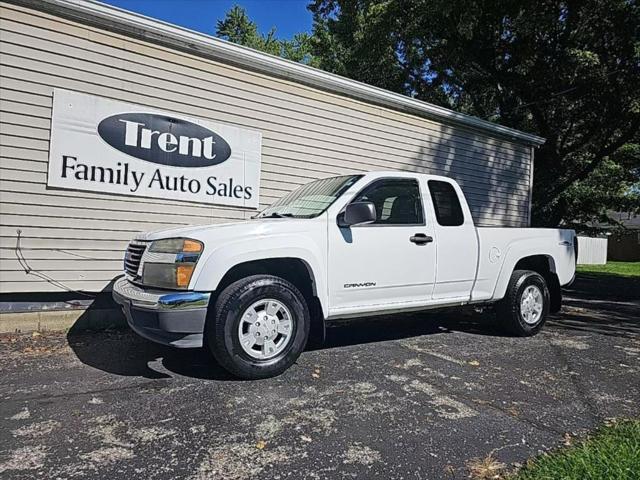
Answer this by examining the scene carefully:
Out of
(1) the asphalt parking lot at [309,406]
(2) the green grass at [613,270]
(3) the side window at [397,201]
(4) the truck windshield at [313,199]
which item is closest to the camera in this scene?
(1) the asphalt parking lot at [309,406]

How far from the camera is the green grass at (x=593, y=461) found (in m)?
2.46

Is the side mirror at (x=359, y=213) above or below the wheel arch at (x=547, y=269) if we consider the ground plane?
above

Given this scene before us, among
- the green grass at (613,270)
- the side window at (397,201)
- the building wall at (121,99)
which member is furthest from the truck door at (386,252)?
the green grass at (613,270)

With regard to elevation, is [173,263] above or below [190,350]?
above

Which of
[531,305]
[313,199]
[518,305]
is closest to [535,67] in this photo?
[531,305]

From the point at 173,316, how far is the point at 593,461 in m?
2.93

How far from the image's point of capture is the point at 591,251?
2539 centimetres

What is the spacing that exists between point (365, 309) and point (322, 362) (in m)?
0.67

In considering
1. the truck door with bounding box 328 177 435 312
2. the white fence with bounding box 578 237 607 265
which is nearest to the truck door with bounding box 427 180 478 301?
the truck door with bounding box 328 177 435 312

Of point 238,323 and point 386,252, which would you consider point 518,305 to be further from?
point 238,323

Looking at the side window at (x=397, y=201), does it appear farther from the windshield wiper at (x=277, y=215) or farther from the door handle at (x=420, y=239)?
the windshield wiper at (x=277, y=215)

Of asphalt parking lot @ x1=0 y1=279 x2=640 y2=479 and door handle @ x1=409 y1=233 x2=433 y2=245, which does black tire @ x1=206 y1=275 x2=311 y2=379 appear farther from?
door handle @ x1=409 y1=233 x2=433 y2=245

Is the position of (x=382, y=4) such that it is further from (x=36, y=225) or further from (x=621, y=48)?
(x=36, y=225)

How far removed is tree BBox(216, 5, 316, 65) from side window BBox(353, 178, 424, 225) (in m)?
Answer: 36.5
